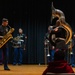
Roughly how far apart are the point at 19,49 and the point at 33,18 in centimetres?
204

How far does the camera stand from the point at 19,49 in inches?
541

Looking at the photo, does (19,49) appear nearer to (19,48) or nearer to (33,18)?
(19,48)

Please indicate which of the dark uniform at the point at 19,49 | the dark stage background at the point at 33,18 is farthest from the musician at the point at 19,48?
the dark stage background at the point at 33,18

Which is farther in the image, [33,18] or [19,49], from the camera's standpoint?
[33,18]

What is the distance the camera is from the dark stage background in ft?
48.2

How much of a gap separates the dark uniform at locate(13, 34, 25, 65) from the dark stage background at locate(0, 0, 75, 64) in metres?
0.93

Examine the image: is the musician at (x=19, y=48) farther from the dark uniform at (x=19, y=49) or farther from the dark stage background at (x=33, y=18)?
the dark stage background at (x=33, y=18)

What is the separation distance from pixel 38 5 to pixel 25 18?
945 mm

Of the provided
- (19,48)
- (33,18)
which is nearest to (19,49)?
(19,48)

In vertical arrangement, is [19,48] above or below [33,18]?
below

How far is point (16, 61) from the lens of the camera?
45.6ft

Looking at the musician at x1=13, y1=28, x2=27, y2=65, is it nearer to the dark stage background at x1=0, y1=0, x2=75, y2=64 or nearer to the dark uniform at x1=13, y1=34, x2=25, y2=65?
the dark uniform at x1=13, y1=34, x2=25, y2=65

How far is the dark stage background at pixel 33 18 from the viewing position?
14.7m

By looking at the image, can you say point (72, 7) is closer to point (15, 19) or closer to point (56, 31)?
point (15, 19)
